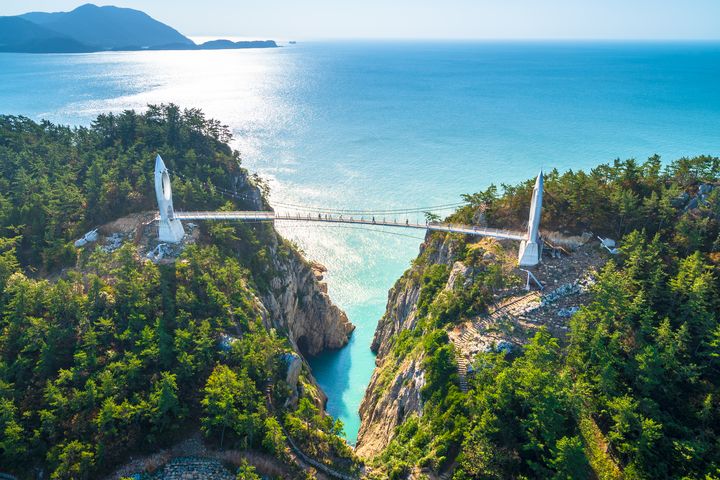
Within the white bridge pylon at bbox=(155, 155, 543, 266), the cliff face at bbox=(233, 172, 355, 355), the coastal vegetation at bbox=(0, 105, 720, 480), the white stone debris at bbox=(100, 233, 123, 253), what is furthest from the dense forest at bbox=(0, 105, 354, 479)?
the cliff face at bbox=(233, 172, 355, 355)

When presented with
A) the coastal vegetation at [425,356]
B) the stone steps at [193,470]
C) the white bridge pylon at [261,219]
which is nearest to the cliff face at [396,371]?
the coastal vegetation at [425,356]

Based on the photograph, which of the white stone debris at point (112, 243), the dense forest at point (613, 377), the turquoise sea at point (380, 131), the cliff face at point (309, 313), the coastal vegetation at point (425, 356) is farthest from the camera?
the turquoise sea at point (380, 131)

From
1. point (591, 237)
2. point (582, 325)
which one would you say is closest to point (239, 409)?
point (582, 325)

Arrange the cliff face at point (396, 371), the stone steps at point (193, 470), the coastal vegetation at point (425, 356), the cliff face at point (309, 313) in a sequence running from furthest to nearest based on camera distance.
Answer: the cliff face at point (309, 313) → the cliff face at point (396, 371) → the stone steps at point (193, 470) → the coastal vegetation at point (425, 356)

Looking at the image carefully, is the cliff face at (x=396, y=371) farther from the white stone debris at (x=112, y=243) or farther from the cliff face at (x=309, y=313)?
the white stone debris at (x=112, y=243)

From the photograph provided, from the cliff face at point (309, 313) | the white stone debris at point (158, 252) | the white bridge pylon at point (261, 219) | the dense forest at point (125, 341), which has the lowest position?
the cliff face at point (309, 313)

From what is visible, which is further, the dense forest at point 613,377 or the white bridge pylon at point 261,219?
the white bridge pylon at point 261,219

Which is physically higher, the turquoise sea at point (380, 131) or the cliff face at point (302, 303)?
the turquoise sea at point (380, 131)
